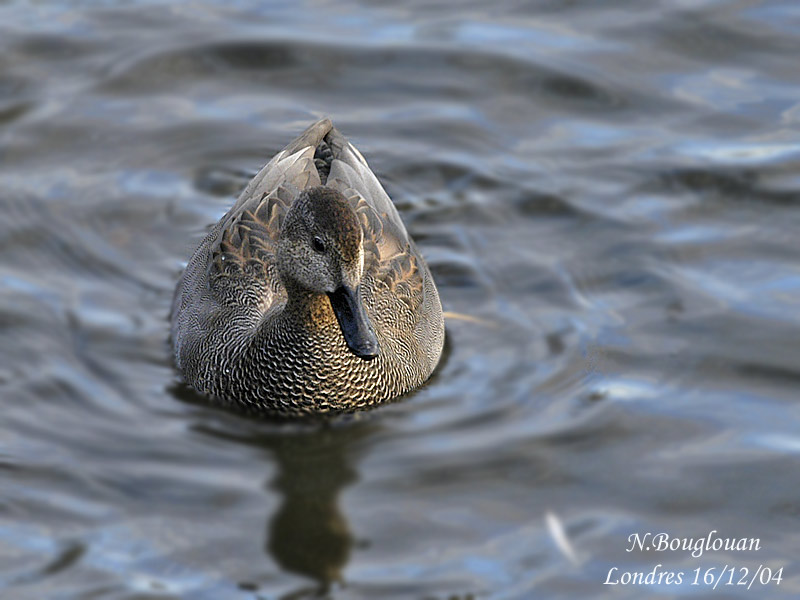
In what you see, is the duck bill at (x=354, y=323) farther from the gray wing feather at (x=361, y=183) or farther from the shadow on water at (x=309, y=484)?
the gray wing feather at (x=361, y=183)

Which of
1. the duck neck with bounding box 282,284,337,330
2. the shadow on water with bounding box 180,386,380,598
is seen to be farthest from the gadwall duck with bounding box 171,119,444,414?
the shadow on water with bounding box 180,386,380,598

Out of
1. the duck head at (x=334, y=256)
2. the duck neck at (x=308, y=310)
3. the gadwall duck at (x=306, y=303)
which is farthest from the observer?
the duck neck at (x=308, y=310)

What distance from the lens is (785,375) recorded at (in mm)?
8062

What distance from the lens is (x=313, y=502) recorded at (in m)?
7.14

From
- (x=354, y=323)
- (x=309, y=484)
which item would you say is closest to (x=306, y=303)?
(x=354, y=323)

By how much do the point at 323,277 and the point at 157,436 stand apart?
1313mm

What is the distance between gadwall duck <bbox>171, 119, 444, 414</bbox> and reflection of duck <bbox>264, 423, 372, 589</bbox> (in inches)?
8.8

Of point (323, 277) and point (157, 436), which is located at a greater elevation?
point (323, 277)

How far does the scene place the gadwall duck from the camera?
7266mm

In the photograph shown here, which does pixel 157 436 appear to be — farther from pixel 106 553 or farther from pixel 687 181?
pixel 687 181

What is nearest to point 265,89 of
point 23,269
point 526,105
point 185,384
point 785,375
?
point 526,105

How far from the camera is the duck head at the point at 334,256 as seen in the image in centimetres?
713

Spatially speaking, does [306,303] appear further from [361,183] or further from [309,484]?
[361,183]

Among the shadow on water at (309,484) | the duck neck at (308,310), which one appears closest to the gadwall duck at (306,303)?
the duck neck at (308,310)
